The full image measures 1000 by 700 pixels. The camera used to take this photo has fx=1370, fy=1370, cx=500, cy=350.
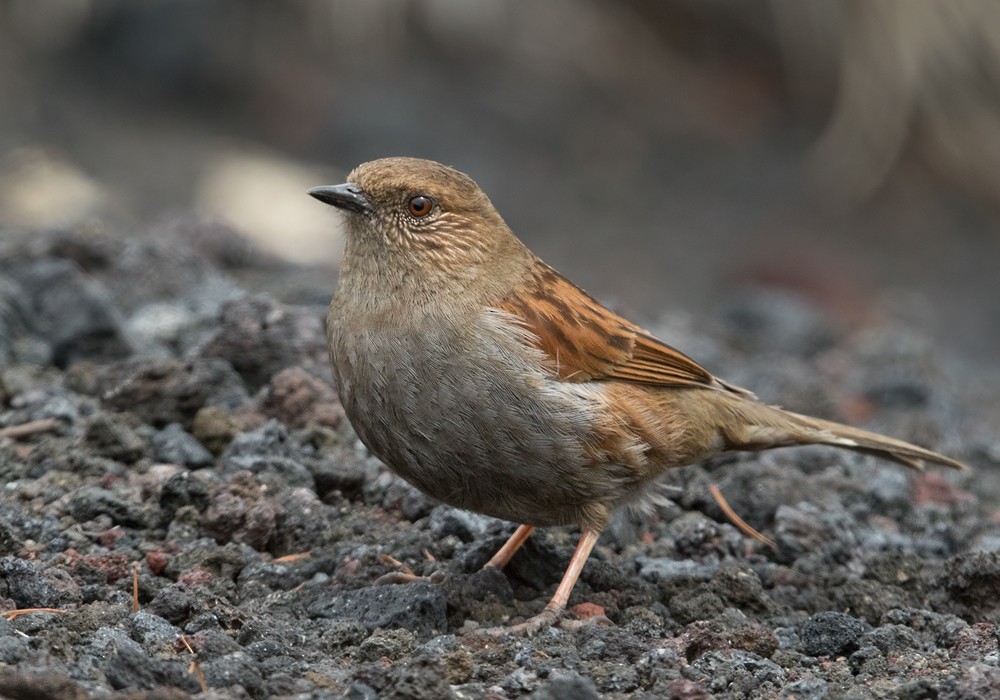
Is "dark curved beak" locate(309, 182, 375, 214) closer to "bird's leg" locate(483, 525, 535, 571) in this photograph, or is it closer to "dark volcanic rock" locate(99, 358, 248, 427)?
"dark volcanic rock" locate(99, 358, 248, 427)

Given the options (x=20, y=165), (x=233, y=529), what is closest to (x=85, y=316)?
(x=233, y=529)

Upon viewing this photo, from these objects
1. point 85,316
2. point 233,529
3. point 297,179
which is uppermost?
point 297,179

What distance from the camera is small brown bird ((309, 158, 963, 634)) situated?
543 cm

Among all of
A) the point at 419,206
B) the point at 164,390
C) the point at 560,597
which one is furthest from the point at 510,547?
the point at 164,390

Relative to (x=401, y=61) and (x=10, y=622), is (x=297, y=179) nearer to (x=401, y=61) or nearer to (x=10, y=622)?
(x=401, y=61)

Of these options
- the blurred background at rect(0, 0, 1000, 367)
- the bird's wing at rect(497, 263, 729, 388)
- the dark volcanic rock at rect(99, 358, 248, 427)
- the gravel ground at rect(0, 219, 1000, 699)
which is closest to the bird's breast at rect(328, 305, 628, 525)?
the bird's wing at rect(497, 263, 729, 388)

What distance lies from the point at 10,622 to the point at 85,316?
119 inches

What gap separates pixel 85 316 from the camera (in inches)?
283

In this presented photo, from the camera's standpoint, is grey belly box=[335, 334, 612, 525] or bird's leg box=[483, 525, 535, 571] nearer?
grey belly box=[335, 334, 612, 525]

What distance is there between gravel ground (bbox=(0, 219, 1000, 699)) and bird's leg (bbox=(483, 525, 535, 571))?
0.26ft

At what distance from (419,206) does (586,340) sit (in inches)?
36.6

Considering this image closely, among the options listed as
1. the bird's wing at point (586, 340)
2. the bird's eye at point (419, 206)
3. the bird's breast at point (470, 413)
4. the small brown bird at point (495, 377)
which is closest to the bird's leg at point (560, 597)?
the small brown bird at point (495, 377)

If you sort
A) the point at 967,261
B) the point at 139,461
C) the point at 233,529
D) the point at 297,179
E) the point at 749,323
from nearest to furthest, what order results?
1. the point at 233,529
2. the point at 139,461
3. the point at 749,323
4. the point at 297,179
5. the point at 967,261

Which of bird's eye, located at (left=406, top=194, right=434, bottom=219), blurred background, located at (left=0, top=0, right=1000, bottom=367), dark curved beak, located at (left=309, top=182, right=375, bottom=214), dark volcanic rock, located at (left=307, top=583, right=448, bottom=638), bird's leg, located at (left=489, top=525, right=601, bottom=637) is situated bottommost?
dark volcanic rock, located at (left=307, top=583, right=448, bottom=638)
